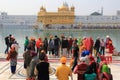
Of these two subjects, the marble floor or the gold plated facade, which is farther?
the gold plated facade

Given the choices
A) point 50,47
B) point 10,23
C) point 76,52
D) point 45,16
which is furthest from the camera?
point 10,23

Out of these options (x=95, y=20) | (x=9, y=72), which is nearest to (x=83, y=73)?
(x=9, y=72)

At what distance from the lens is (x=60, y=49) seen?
657 inches

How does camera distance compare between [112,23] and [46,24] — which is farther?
[112,23]

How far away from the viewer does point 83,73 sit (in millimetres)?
7312

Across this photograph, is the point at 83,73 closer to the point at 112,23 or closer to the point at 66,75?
the point at 66,75

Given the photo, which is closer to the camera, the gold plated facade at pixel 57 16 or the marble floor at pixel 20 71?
the marble floor at pixel 20 71

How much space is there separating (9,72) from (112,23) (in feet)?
416

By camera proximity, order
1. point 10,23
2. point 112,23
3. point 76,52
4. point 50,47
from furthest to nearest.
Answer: point 10,23, point 112,23, point 50,47, point 76,52

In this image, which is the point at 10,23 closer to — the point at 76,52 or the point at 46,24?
the point at 46,24

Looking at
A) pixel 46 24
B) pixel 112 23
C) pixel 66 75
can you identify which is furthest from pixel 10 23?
pixel 66 75

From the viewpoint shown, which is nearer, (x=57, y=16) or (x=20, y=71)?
(x=20, y=71)

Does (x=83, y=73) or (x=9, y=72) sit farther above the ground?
(x=83, y=73)

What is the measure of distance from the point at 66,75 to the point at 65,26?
112737 millimetres
